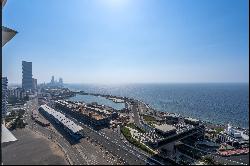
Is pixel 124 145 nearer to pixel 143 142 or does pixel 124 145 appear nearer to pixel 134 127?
pixel 143 142

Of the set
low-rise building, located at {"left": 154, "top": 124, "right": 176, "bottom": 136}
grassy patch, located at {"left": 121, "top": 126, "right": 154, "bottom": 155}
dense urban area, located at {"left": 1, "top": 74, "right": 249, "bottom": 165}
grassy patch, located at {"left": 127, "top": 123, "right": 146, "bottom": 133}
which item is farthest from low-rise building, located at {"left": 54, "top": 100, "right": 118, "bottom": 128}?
Result: low-rise building, located at {"left": 154, "top": 124, "right": 176, "bottom": 136}

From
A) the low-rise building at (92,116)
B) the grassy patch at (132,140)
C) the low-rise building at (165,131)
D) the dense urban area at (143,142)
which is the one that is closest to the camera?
the dense urban area at (143,142)

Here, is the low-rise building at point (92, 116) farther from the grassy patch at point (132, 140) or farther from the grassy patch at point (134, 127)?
the grassy patch at point (132, 140)

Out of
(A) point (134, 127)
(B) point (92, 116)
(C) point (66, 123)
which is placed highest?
(B) point (92, 116)

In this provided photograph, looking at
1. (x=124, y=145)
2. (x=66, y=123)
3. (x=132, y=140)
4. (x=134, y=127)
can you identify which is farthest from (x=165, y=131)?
(x=66, y=123)

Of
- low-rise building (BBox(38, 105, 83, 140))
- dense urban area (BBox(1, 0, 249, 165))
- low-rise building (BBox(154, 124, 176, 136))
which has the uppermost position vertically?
low-rise building (BBox(154, 124, 176, 136))

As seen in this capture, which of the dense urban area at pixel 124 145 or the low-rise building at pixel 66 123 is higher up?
the low-rise building at pixel 66 123

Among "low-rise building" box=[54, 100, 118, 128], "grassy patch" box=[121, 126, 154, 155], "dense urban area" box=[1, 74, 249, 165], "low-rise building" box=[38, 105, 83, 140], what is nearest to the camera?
"dense urban area" box=[1, 74, 249, 165]

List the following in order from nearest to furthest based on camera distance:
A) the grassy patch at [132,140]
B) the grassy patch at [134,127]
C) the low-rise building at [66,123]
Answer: the grassy patch at [132,140] < the low-rise building at [66,123] < the grassy patch at [134,127]

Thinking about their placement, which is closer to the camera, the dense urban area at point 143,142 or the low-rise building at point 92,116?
the dense urban area at point 143,142

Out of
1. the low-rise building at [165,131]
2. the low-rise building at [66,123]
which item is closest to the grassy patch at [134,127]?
the low-rise building at [66,123]

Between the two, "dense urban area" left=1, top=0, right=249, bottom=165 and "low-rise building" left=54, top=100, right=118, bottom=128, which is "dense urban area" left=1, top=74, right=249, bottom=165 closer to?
"dense urban area" left=1, top=0, right=249, bottom=165

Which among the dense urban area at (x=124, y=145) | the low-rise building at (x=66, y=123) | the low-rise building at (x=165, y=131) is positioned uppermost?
the low-rise building at (x=165, y=131)
